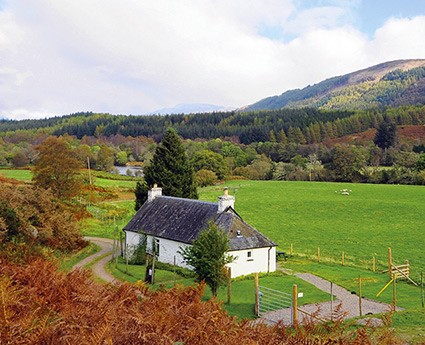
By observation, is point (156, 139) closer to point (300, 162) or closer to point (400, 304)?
point (300, 162)

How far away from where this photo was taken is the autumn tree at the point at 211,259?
23.0 m

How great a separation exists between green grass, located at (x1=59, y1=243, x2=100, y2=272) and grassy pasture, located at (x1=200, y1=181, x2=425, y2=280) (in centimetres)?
1454

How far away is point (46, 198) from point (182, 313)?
27.7 metres

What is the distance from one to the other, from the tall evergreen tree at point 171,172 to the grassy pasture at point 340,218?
8587 millimetres

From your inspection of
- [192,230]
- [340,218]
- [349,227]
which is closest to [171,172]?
[192,230]

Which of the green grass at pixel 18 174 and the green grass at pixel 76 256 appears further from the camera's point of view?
the green grass at pixel 18 174

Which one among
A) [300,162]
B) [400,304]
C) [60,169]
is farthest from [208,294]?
[300,162]

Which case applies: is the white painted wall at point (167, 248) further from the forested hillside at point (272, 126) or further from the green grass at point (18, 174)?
the forested hillside at point (272, 126)

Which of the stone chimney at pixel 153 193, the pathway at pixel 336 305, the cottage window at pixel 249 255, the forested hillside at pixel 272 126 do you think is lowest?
the pathway at pixel 336 305

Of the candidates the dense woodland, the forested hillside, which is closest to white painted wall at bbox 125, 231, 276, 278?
→ the dense woodland

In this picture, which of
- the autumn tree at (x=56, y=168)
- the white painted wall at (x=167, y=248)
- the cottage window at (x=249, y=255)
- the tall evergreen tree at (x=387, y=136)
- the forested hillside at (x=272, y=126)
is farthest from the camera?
the forested hillside at (x=272, y=126)

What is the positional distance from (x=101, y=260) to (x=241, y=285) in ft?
36.8

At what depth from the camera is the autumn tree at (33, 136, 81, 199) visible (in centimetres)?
4688

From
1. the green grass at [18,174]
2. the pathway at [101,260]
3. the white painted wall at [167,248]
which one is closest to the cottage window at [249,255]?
the white painted wall at [167,248]
